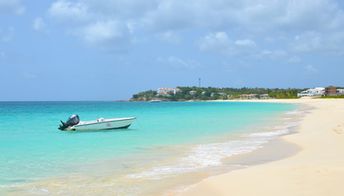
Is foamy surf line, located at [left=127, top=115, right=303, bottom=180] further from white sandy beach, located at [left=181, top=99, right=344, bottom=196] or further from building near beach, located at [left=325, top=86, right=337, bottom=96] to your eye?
building near beach, located at [left=325, top=86, right=337, bottom=96]

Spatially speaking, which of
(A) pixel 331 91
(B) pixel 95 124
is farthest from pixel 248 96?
(B) pixel 95 124

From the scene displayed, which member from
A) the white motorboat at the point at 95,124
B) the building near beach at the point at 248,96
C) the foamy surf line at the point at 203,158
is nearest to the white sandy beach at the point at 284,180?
the foamy surf line at the point at 203,158

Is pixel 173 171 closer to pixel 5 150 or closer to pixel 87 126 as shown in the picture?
pixel 5 150

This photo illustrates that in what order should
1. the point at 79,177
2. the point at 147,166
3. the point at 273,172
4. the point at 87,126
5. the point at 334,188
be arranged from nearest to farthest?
the point at 334,188, the point at 273,172, the point at 79,177, the point at 147,166, the point at 87,126

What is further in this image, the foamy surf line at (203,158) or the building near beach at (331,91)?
the building near beach at (331,91)

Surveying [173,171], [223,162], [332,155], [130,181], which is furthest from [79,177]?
[332,155]

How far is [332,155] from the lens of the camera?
12922mm

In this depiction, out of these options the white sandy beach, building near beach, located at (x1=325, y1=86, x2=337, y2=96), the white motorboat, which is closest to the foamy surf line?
the white sandy beach

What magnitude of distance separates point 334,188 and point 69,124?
22.6 meters

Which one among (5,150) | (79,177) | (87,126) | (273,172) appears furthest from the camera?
(87,126)

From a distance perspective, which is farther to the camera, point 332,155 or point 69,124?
point 69,124

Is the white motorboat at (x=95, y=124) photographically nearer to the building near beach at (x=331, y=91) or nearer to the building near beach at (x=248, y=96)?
the building near beach at (x=331, y=91)

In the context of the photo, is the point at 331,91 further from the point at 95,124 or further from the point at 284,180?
the point at 284,180

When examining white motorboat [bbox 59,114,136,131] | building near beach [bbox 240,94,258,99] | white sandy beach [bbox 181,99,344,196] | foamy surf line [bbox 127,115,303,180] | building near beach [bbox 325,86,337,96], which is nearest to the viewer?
white sandy beach [bbox 181,99,344,196]
